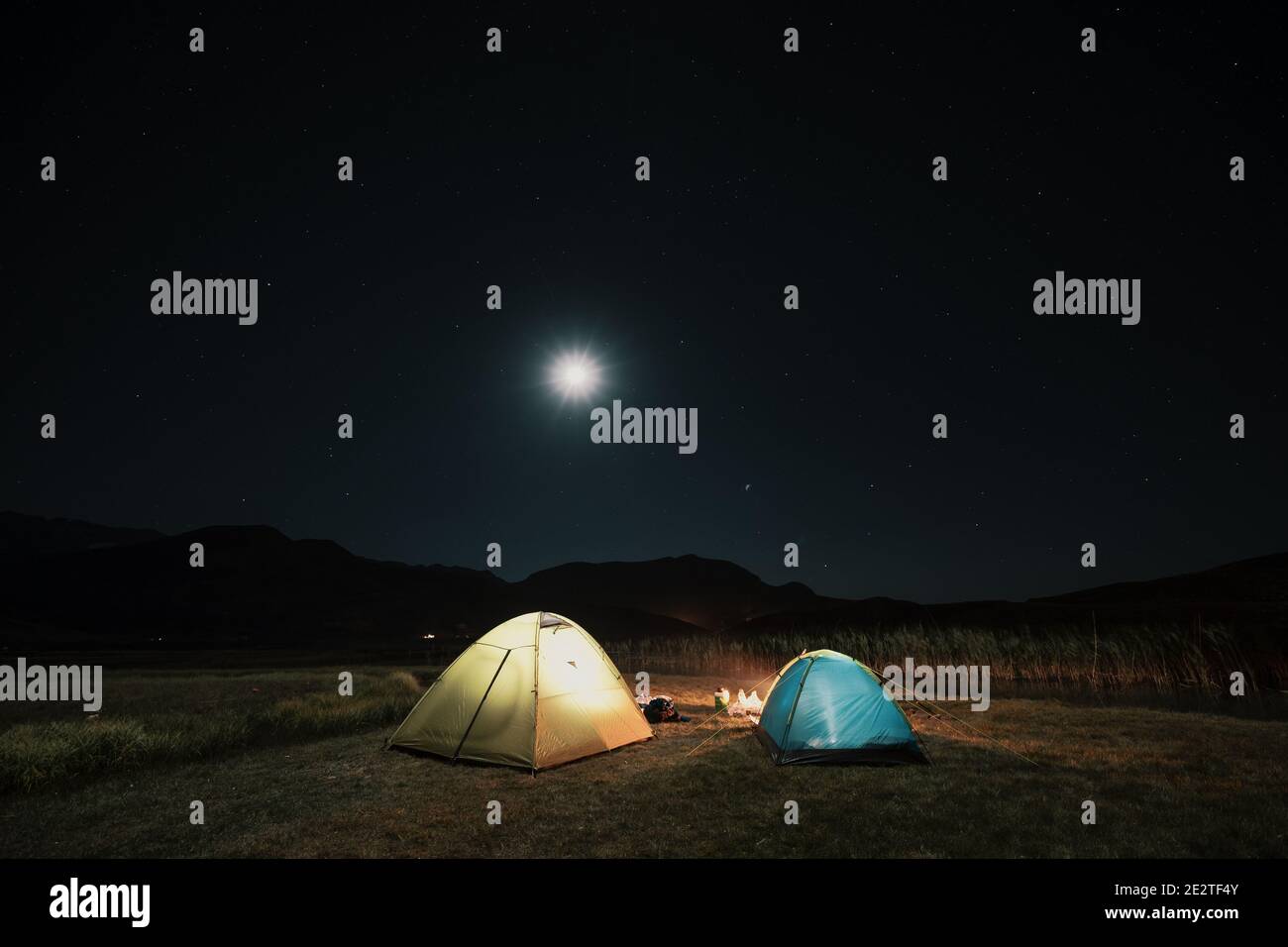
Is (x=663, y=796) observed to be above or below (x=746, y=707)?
above

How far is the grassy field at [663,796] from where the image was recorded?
22.0 feet

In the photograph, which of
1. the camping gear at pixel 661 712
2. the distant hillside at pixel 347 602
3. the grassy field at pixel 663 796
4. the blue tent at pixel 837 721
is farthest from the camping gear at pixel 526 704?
the distant hillside at pixel 347 602

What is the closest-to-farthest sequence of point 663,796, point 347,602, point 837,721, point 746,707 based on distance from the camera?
point 663,796 < point 837,721 < point 746,707 < point 347,602

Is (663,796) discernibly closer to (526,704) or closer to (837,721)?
(526,704)

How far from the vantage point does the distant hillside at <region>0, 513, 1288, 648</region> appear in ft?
200

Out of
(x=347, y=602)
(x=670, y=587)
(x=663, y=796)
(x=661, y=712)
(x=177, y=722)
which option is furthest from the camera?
(x=670, y=587)

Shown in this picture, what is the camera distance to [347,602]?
113500 mm

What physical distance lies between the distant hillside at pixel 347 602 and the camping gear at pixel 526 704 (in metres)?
43.6

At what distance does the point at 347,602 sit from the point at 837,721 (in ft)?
391

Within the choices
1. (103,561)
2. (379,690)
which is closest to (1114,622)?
(379,690)

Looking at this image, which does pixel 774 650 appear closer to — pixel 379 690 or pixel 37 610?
pixel 379 690

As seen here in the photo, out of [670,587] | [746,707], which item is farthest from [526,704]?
[670,587]

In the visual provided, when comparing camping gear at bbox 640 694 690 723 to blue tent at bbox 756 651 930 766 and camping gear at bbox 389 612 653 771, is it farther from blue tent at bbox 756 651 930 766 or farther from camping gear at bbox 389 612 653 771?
blue tent at bbox 756 651 930 766
